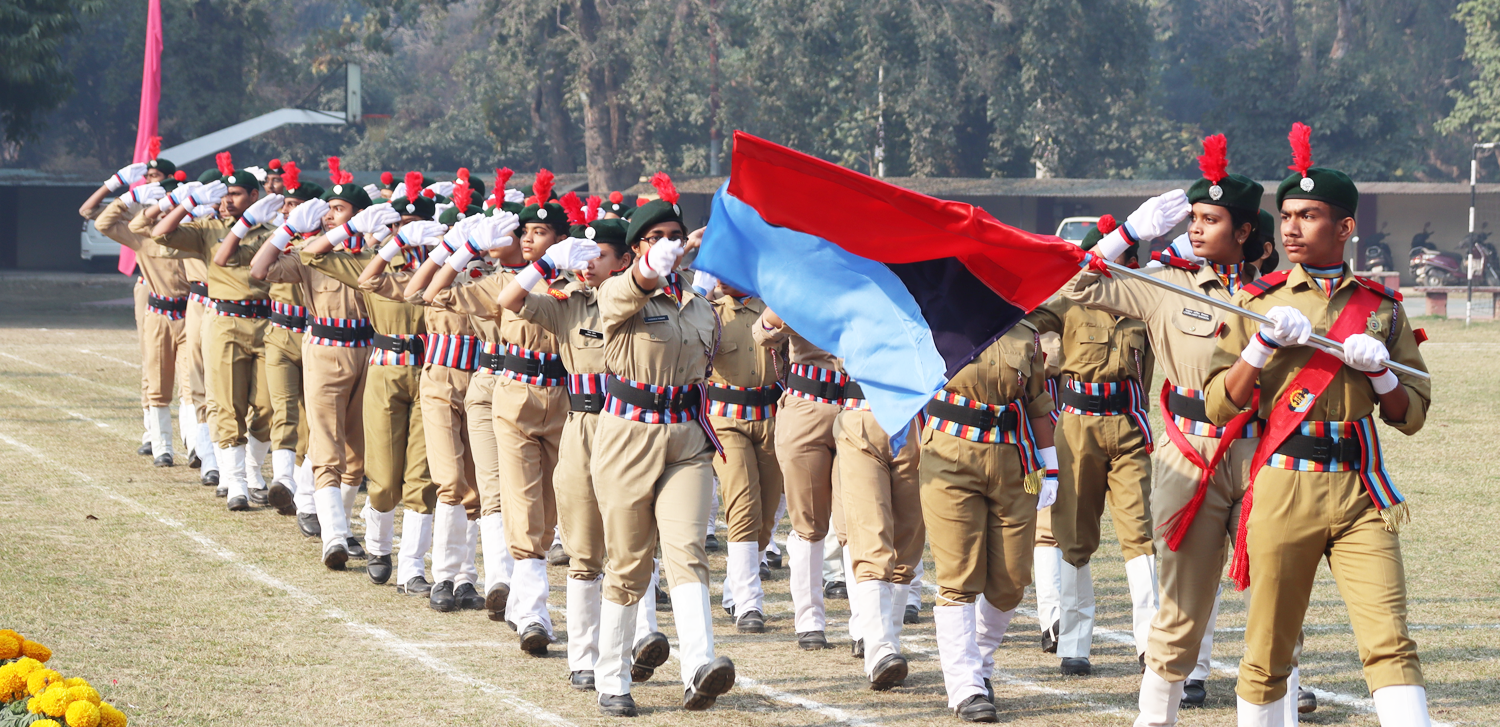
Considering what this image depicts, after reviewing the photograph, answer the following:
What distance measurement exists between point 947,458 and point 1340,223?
1.98 metres

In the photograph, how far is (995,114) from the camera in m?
41.8

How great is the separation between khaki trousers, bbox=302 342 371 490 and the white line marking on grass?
0.74 metres

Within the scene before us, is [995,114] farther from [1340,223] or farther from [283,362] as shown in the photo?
[1340,223]

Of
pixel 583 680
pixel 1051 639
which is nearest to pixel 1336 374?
pixel 1051 639

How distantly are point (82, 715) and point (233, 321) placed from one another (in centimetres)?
697

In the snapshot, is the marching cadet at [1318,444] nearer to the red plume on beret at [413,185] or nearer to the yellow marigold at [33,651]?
the yellow marigold at [33,651]

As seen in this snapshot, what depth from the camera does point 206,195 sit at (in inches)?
431

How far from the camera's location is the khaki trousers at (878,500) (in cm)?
702

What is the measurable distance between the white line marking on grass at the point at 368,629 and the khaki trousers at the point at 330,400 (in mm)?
743

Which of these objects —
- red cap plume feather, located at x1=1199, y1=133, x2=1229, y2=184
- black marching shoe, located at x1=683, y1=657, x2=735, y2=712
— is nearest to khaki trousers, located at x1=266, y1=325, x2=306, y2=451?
black marching shoe, located at x1=683, y1=657, x2=735, y2=712

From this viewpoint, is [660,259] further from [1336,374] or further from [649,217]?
[1336,374]

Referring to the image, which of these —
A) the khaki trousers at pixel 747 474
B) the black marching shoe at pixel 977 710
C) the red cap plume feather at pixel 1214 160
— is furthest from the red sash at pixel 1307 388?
the khaki trousers at pixel 747 474

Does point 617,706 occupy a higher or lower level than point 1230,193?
lower

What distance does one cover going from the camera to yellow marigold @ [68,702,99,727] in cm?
448
